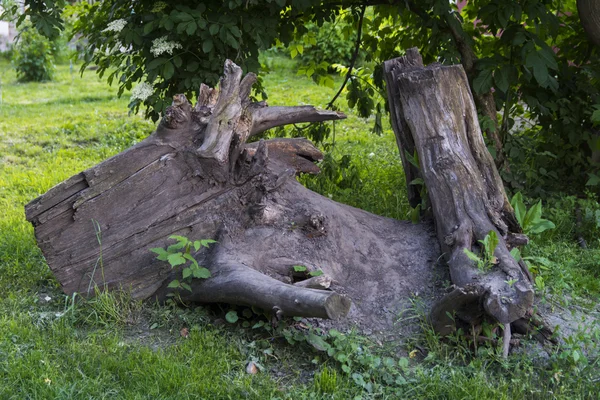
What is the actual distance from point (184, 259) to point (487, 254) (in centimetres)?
166

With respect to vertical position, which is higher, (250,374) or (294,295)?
(294,295)

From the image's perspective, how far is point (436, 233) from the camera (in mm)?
4664

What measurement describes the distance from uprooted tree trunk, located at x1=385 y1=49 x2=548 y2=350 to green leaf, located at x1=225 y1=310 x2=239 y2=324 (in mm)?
1062

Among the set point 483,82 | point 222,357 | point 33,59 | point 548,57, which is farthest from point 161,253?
point 33,59

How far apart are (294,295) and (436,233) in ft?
5.04

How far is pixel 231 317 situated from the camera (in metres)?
3.85

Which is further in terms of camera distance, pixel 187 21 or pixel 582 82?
pixel 582 82

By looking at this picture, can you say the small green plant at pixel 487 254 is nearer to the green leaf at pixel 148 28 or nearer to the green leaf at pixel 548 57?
the green leaf at pixel 548 57

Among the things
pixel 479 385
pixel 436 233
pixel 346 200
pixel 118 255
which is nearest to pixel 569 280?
pixel 436 233

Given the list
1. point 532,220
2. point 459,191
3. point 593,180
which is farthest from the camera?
point 593,180

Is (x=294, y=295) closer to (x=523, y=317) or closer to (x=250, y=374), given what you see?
(x=250, y=374)

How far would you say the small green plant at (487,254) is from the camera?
3784 mm

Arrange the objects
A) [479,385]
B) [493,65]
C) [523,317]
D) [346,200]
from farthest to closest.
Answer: [346,200]
[493,65]
[523,317]
[479,385]

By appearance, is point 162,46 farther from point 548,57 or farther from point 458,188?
point 548,57
